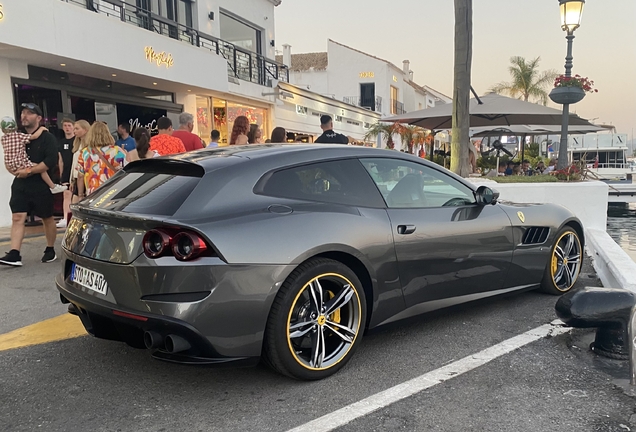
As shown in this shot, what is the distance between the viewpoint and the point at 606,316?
3.26m

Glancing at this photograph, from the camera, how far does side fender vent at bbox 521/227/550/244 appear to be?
14.0 feet

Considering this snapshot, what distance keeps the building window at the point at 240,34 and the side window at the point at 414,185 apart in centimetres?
1646

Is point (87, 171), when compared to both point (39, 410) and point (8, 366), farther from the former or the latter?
point (39, 410)

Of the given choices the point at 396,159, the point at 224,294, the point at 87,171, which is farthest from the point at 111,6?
the point at 224,294

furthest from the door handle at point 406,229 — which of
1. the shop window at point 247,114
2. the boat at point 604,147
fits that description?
the boat at point 604,147

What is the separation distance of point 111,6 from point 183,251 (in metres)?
13.0

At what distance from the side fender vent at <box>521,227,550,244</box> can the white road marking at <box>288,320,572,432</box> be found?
722 mm

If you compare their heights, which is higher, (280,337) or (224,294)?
(224,294)

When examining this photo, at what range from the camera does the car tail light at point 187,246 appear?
2.58m

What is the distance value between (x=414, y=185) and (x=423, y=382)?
1.44m

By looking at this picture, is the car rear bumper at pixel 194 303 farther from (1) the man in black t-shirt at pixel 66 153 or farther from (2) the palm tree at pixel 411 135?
(2) the palm tree at pixel 411 135

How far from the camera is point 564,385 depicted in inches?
115

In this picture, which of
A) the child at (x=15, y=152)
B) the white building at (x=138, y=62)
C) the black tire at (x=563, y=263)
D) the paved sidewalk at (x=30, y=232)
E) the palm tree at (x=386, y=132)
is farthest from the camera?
the palm tree at (x=386, y=132)

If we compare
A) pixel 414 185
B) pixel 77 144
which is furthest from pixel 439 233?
pixel 77 144
